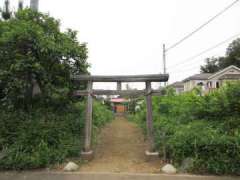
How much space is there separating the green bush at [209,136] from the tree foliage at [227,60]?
25.9 m

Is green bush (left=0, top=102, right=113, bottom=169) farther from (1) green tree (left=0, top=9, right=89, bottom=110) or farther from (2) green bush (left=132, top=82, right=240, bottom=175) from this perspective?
(2) green bush (left=132, top=82, right=240, bottom=175)

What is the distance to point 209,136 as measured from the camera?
14.5 feet

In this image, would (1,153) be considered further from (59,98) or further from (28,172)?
(59,98)

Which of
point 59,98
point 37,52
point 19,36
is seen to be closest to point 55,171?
point 59,98

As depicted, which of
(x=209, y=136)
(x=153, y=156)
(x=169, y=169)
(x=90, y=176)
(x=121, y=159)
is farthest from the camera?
(x=121, y=159)

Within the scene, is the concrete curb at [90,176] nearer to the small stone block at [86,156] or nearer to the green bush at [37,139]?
the green bush at [37,139]

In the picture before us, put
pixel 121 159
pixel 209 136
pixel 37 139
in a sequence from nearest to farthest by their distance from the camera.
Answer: pixel 209 136 < pixel 37 139 < pixel 121 159

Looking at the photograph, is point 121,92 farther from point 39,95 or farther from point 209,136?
point 39,95

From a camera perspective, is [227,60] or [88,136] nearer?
[88,136]

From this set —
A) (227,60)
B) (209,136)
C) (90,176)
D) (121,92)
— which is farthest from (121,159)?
(227,60)

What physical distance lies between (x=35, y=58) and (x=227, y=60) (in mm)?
34698

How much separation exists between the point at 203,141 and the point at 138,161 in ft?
5.97

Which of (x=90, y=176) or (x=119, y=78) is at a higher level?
(x=119, y=78)

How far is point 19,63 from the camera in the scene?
4.90 m
